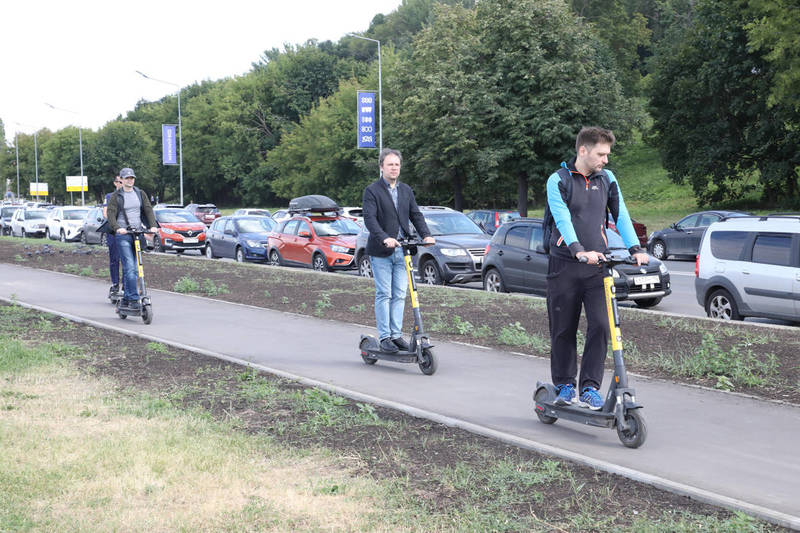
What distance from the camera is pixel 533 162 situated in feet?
134

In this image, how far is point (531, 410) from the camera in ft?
22.7

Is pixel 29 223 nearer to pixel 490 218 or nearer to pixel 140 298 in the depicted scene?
pixel 490 218

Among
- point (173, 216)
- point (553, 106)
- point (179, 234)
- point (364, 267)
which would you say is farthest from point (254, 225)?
point (553, 106)

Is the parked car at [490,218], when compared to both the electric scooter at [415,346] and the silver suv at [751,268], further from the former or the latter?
the electric scooter at [415,346]

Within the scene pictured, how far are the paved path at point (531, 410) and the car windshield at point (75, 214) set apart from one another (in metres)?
34.5

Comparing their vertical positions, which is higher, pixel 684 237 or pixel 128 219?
pixel 128 219

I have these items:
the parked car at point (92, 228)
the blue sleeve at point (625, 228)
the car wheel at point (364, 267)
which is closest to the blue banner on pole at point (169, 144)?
the parked car at point (92, 228)

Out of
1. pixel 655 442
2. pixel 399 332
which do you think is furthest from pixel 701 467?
pixel 399 332

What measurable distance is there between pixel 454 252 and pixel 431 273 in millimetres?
685

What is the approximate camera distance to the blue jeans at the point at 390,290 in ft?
28.0

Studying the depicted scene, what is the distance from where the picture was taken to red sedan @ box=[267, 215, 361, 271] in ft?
76.3

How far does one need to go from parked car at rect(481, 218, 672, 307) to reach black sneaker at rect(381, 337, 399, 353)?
7.02m

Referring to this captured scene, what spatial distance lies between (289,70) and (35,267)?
6418 centimetres

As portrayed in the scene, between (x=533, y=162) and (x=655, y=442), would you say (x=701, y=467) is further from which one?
(x=533, y=162)
